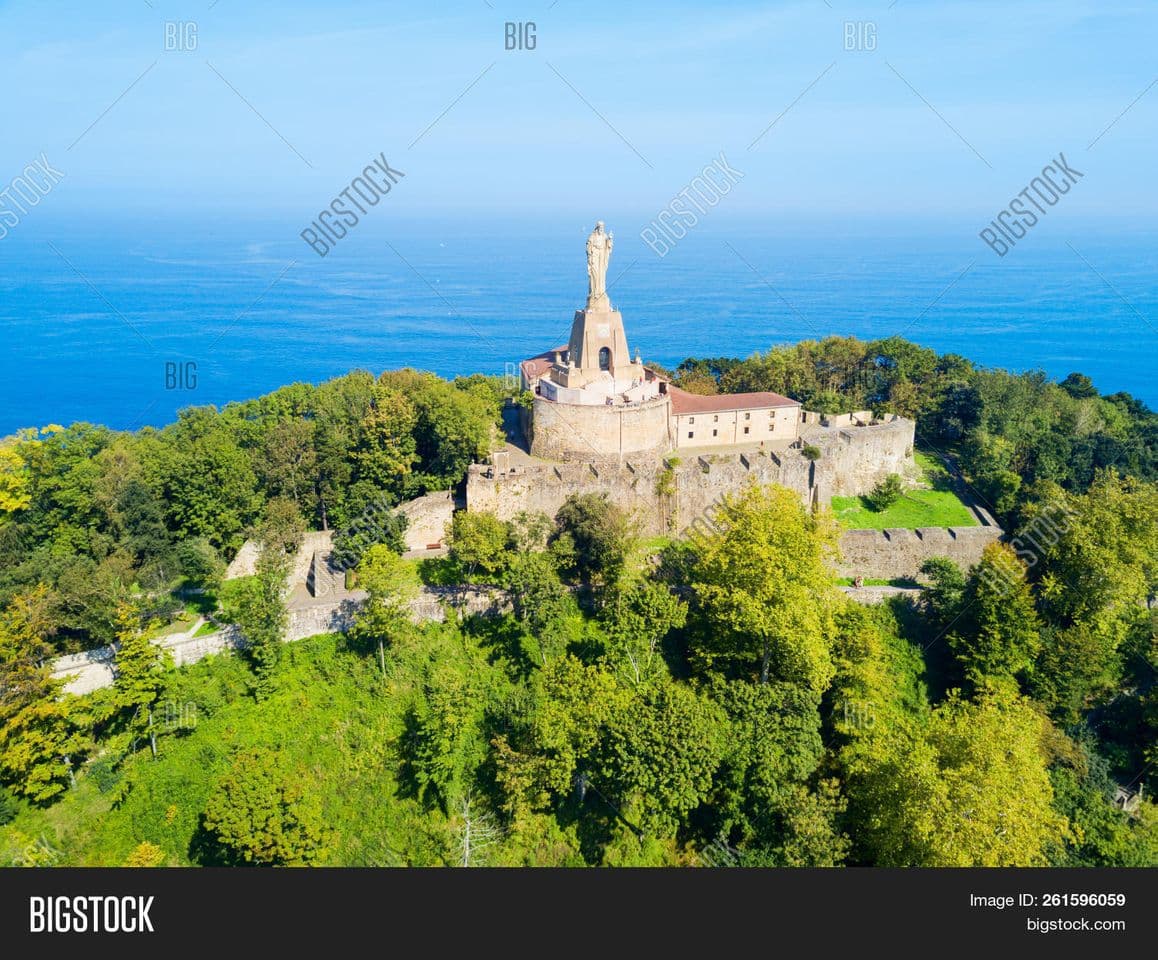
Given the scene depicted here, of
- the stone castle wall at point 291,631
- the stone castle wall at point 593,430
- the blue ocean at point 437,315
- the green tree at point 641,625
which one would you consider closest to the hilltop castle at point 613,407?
the stone castle wall at point 593,430

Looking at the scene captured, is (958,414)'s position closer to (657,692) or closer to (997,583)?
(997,583)

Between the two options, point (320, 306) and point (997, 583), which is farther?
point (320, 306)

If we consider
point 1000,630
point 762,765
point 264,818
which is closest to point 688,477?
point 1000,630

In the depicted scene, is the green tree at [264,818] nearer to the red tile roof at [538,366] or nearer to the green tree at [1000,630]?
the green tree at [1000,630]

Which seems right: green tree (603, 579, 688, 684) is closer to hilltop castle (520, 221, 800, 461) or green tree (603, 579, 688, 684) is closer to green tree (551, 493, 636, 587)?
green tree (551, 493, 636, 587)

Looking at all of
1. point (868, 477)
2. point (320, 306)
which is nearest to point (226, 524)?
point (868, 477)

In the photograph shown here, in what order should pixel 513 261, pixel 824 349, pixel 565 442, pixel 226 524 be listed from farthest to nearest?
pixel 513 261 → pixel 824 349 → pixel 565 442 → pixel 226 524

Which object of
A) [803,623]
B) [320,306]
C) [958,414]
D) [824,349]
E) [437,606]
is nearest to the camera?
[803,623]
